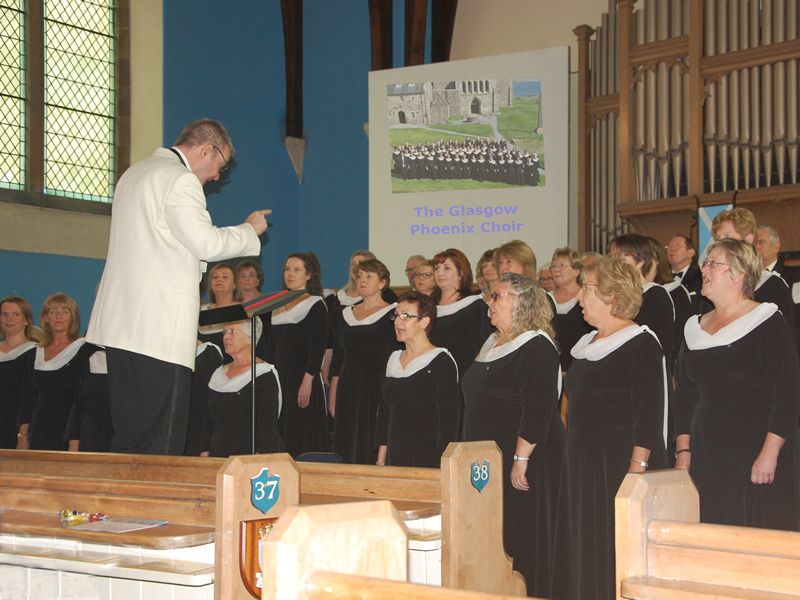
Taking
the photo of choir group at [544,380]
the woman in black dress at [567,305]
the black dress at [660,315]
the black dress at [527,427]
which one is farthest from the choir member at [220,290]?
the black dress at [660,315]

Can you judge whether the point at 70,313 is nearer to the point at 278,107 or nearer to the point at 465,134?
the point at 465,134

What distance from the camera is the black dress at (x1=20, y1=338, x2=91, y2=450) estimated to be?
254 inches

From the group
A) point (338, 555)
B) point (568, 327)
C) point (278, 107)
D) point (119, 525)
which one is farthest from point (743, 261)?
point (278, 107)

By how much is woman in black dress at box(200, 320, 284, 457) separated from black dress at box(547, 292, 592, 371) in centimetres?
145

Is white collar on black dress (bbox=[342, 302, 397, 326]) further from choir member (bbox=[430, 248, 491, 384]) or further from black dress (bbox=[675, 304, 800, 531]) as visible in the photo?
black dress (bbox=[675, 304, 800, 531])

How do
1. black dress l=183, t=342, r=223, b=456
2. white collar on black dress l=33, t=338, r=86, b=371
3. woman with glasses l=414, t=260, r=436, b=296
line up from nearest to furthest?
woman with glasses l=414, t=260, r=436, b=296
black dress l=183, t=342, r=223, b=456
white collar on black dress l=33, t=338, r=86, b=371

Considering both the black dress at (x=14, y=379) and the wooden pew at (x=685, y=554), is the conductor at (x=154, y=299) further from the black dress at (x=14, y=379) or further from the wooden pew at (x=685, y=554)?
the black dress at (x=14, y=379)

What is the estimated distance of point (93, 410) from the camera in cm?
624

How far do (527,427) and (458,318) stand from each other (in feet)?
4.60

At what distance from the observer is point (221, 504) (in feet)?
7.51

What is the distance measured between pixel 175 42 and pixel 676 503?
9372 millimetres

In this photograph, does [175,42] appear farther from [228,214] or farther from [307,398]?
[307,398]

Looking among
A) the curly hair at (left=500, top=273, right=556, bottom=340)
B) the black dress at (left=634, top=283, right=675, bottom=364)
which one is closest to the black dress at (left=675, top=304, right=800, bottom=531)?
the curly hair at (left=500, top=273, right=556, bottom=340)

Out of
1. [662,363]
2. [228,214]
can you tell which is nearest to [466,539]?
[662,363]
